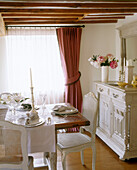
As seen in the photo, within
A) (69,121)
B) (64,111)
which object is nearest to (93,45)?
(64,111)

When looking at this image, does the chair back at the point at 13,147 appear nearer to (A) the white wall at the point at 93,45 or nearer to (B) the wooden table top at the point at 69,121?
(B) the wooden table top at the point at 69,121

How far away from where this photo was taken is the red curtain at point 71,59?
14.1 ft

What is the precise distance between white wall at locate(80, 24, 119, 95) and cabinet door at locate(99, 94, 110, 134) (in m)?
0.92

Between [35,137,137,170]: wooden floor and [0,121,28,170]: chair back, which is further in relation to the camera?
[35,137,137,170]: wooden floor

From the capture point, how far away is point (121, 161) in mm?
3107

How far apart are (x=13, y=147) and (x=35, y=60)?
8.64 feet

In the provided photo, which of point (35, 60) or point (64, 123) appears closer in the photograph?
point (64, 123)

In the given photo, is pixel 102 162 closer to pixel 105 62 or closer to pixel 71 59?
pixel 105 62

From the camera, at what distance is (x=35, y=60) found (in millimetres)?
4359

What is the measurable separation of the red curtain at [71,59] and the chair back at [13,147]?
2482mm

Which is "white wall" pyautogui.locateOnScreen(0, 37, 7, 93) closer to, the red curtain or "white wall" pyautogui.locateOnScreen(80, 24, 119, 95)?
the red curtain

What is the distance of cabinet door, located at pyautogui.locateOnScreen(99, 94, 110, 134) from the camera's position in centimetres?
358

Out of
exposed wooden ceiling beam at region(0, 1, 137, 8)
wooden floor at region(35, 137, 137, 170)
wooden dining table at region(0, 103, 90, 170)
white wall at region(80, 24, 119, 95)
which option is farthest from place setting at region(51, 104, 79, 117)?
white wall at region(80, 24, 119, 95)

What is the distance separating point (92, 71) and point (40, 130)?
268 centimetres
